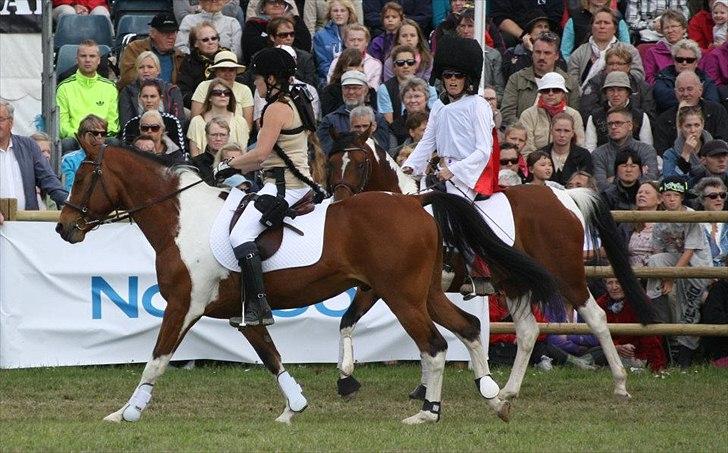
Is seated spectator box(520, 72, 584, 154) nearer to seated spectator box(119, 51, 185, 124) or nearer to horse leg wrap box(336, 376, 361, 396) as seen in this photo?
seated spectator box(119, 51, 185, 124)

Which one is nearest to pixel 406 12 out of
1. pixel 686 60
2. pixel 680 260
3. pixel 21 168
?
pixel 686 60

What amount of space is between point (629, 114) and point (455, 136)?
429 cm

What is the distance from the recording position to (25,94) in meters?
16.7

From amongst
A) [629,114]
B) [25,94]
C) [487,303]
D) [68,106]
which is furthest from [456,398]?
[25,94]

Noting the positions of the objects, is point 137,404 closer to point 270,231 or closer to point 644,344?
point 270,231

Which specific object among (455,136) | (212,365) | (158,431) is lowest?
(212,365)

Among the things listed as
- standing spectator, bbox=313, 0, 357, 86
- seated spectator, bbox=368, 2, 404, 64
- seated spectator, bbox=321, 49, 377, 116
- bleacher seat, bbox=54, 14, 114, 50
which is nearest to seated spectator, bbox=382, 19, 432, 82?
seated spectator, bbox=368, 2, 404, 64

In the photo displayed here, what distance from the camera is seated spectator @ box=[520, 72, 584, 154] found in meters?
15.8

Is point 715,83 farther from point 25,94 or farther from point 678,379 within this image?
point 25,94

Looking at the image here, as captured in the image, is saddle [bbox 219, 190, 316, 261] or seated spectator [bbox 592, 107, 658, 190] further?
seated spectator [bbox 592, 107, 658, 190]

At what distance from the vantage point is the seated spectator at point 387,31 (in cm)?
1756

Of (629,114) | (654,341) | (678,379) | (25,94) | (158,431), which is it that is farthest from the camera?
(25,94)

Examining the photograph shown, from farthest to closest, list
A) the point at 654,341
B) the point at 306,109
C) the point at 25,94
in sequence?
1. the point at 25,94
2. the point at 654,341
3. the point at 306,109

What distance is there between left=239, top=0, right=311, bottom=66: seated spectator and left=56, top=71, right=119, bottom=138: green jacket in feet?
6.67
